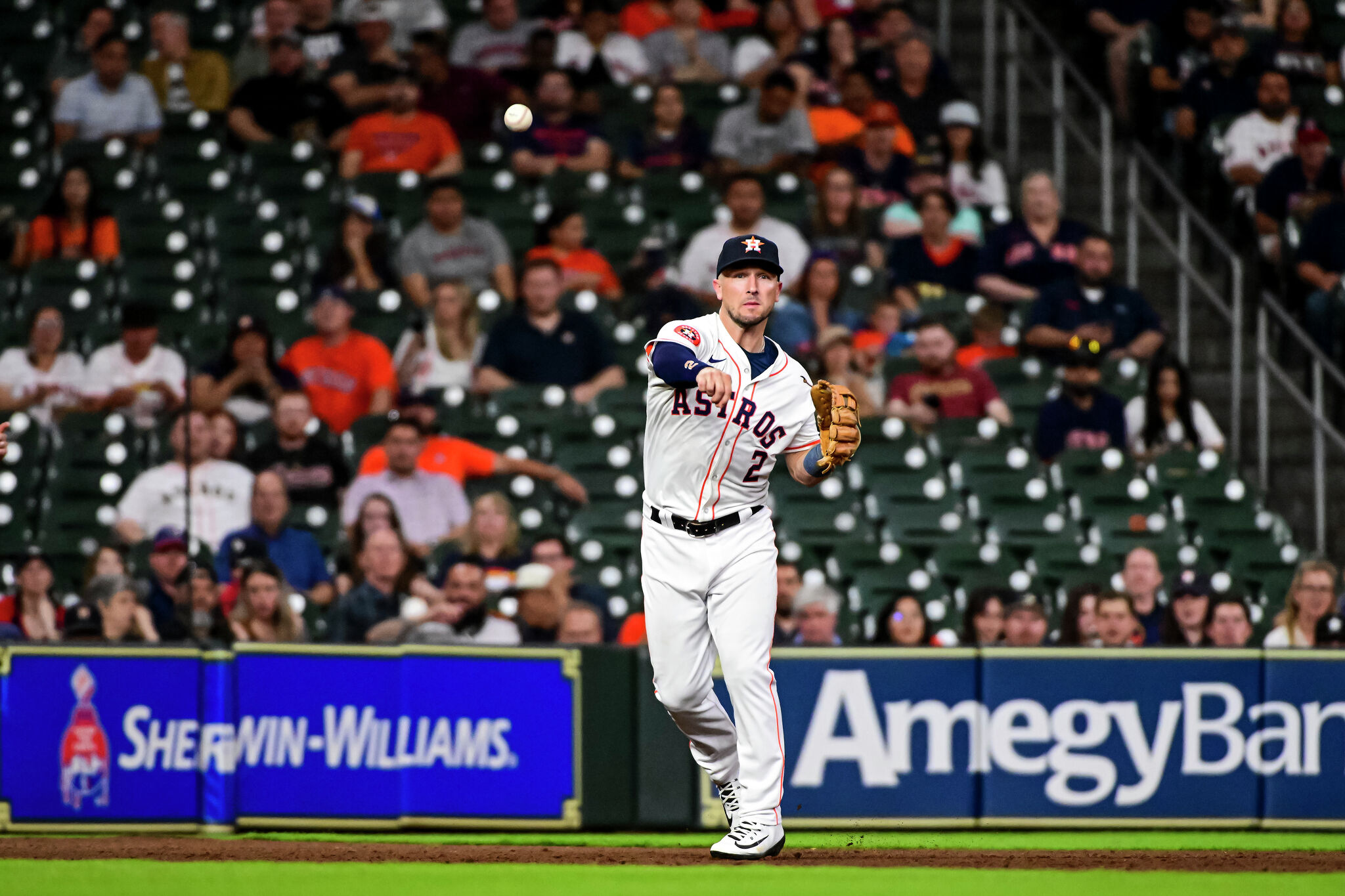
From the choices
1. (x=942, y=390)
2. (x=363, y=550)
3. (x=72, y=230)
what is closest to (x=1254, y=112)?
(x=942, y=390)

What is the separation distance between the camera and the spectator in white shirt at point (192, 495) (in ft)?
30.0

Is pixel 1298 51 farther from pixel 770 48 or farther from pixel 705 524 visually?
pixel 705 524

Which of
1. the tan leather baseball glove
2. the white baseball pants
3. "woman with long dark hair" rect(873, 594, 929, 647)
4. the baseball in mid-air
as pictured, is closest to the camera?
the tan leather baseball glove

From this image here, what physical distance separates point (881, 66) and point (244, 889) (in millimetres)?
9086

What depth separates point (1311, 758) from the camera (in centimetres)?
806

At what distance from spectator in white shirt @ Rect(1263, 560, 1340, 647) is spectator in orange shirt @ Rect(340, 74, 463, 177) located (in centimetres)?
638

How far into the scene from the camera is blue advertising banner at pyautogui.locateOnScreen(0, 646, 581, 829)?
25.6 feet

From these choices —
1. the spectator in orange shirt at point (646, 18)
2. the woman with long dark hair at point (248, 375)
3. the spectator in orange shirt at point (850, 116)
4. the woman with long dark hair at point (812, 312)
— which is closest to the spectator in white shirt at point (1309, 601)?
the woman with long dark hair at point (812, 312)

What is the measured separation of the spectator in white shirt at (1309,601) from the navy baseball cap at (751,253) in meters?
4.40

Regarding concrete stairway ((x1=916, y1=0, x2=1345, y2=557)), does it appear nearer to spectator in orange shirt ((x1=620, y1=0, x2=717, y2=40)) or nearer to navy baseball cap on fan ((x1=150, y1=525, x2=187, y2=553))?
spectator in orange shirt ((x1=620, y1=0, x2=717, y2=40))

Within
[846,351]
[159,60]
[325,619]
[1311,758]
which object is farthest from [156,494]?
[1311,758]

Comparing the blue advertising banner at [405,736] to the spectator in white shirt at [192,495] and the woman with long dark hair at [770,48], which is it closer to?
the spectator in white shirt at [192,495]

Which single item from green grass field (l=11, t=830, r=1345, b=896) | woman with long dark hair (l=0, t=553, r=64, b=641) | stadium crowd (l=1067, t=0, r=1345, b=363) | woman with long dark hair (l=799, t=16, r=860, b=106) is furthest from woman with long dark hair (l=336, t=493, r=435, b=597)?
stadium crowd (l=1067, t=0, r=1345, b=363)

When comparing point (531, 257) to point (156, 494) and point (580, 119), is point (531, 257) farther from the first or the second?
point (156, 494)
